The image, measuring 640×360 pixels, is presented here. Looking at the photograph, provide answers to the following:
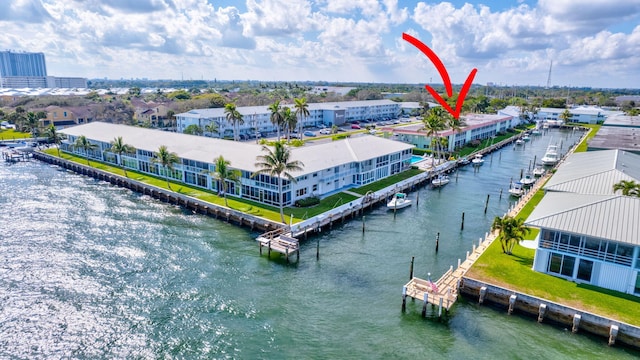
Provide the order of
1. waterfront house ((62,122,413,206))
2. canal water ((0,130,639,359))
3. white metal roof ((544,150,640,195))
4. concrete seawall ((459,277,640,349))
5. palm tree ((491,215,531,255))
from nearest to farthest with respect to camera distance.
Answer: concrete seawall ((459,277,640,349))
canal water ((0,130,639,359))
palm tree ((491,215,531,255))
white metal roof ((544,150,640,195))
waterfront house ((62,122,413,206))

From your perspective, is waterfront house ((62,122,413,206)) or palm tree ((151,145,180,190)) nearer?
waterfront house ((62,122,413,206))

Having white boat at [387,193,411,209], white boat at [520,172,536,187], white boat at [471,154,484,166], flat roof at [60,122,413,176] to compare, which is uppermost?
flat roof at [60,122,413,176]

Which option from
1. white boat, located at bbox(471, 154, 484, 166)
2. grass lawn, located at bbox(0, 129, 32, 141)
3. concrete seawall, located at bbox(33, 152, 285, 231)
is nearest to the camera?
concrete seawall, located at bbox(33, 152, 285, 231)

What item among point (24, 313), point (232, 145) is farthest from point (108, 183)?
point (24, 313)

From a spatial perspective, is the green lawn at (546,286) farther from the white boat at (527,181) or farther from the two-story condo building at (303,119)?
the two-story condo building at (303,119)

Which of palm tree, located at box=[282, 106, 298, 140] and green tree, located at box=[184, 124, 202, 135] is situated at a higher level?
palm tree, located at box=[282, 106, 298, 140]

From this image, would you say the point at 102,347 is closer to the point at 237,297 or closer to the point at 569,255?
the point at 237,297

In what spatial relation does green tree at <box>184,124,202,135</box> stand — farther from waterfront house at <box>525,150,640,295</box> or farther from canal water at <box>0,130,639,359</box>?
waterfront house at <box>525,150,640,295</box>

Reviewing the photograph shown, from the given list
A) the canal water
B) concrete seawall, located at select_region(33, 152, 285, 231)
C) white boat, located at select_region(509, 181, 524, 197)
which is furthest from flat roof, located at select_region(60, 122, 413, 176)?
white boat, located at select_region(509, 181, 524, 197)
